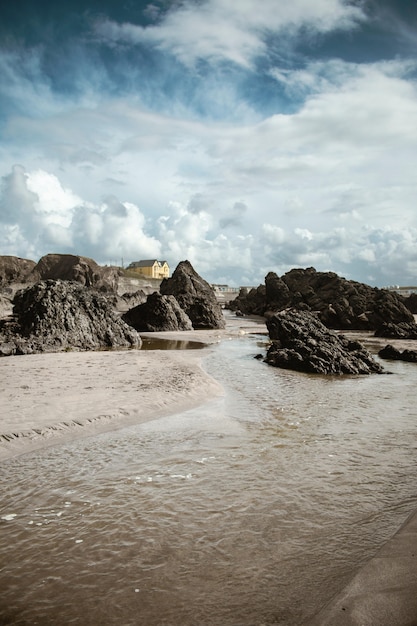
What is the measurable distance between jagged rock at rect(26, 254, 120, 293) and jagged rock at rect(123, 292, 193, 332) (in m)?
49.1

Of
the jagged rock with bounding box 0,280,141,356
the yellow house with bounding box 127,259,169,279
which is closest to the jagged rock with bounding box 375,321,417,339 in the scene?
the jagged rock with bounding box 0,280,141,356

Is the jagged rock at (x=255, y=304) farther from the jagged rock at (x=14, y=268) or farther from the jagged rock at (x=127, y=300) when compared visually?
the jagged rock at (x=14, y=268)

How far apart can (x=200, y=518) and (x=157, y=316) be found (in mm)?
28538

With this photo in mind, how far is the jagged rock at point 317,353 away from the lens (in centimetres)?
1800

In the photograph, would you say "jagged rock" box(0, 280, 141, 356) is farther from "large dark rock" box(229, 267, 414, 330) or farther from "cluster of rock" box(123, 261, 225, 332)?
"large dark rock" box(229, 267, 414, 330)

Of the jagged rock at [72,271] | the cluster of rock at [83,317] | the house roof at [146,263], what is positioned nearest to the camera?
the cluster of rock at [83,317]

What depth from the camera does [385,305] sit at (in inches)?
1736

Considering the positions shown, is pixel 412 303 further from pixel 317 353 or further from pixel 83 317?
pixel 83 317

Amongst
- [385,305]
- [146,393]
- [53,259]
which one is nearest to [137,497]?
[146,393]

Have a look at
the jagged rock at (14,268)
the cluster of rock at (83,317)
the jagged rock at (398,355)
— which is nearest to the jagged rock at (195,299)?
the cluster of rock at (83,317)

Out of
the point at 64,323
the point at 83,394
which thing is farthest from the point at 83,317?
the point at 83,394

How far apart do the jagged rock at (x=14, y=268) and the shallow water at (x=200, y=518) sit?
8176 centimetres

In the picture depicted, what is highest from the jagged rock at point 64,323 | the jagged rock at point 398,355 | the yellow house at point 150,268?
the yellow house at point 150,268

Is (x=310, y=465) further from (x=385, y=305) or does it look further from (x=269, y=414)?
(x=385, y=305)
